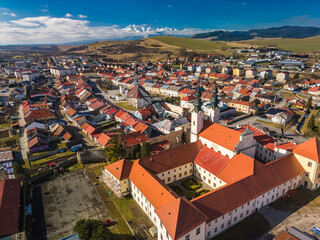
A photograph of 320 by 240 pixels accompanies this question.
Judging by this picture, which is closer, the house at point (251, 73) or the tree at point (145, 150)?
the tree at point (145, 150)

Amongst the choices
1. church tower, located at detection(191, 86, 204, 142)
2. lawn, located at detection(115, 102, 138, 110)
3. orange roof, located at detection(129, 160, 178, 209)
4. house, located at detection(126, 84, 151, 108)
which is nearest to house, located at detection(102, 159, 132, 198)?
orange roof, located at detection(129, 160, 178, 209)

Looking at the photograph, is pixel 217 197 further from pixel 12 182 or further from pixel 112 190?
pixel 12 182

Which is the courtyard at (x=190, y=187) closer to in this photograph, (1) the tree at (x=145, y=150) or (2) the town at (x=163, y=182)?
(2) the town at (x=163, y=182)

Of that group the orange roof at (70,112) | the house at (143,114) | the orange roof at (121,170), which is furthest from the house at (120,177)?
the orange roof at (70,112)

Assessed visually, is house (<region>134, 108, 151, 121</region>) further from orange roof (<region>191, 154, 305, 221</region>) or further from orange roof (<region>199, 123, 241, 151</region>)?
orange roof (<region>191, 154, 305, 221</region>)

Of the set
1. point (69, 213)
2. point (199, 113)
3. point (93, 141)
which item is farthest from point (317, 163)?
point (93, 141)

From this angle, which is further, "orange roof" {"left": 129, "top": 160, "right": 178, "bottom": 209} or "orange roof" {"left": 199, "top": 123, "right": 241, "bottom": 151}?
"orange roof" {"left": 199, "top": 123, "right": 241, "bottom": 151}
